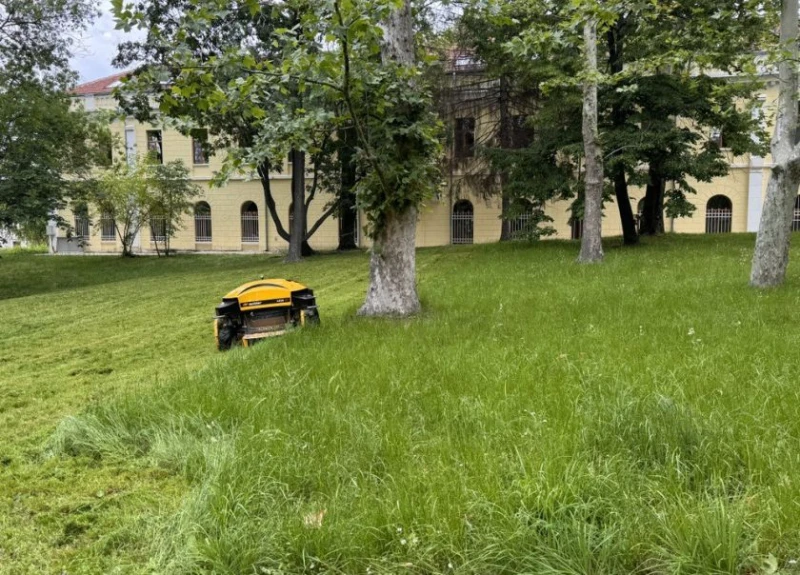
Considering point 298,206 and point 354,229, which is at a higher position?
point 298,206

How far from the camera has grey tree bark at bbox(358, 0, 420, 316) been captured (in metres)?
7.71

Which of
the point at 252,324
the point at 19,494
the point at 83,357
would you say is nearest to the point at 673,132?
the point at 252,324

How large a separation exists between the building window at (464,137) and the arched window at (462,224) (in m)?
4.26

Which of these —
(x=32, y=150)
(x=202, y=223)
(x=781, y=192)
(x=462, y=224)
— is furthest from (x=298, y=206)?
(x=781, y=192)

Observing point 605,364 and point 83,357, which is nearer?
point 605,364

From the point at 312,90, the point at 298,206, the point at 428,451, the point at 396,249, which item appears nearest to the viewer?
the point at 428,451

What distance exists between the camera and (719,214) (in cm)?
2967

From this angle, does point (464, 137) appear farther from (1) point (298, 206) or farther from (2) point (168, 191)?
(2) point (168, 191)

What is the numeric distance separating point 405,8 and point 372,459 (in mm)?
6121

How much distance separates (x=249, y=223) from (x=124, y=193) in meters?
8.41

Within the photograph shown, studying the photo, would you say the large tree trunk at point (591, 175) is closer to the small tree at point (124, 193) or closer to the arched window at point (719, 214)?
the arched window at point (719, 214)

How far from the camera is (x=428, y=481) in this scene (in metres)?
2.88

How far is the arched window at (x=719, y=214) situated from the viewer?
29453 mm

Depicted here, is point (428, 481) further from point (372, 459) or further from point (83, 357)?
point (83, 357)
